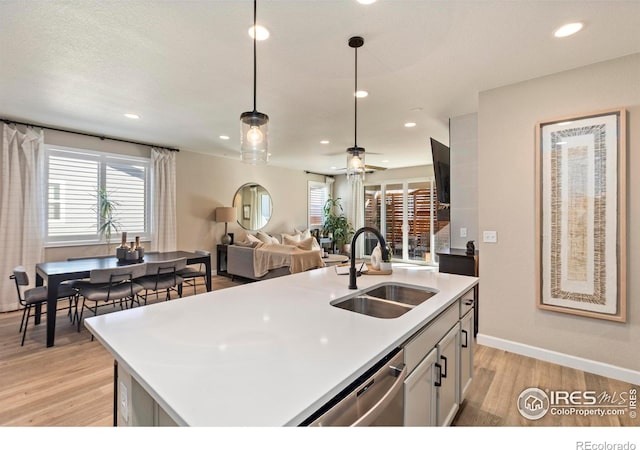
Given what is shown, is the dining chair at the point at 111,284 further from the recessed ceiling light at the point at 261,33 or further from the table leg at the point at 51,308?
the recessed ceiling light at the point at 261,33

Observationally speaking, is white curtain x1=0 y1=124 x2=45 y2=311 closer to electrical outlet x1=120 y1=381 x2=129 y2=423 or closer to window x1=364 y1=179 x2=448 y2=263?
electrical outlet x1=120 y1=381 x2=129 y2=423

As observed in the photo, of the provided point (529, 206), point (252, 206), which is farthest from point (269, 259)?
point (529, 206)

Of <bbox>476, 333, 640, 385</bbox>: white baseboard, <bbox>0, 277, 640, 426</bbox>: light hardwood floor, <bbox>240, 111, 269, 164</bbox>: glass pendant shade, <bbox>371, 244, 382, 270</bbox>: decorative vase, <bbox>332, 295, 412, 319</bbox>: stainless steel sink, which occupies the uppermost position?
<bbox>240, 111, 269, 164</bbox>: glass pendant shade

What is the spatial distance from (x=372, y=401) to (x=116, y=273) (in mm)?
3160

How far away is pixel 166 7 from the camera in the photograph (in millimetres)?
1811

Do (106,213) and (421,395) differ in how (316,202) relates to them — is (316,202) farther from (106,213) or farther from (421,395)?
(421,395)

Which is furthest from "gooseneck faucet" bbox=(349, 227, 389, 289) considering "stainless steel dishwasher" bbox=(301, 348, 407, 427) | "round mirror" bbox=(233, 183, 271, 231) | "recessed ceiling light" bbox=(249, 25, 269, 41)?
"round mirror" bbox=(233, 183, 271, 231)

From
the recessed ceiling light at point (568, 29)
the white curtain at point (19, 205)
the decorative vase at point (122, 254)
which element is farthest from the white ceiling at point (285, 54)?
the decorative vase at point (122, 254)

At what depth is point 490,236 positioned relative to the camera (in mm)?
2920

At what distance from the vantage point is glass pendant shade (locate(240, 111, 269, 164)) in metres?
1.67

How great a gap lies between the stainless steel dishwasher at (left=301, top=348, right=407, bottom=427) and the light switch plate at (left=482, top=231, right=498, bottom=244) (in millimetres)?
2246

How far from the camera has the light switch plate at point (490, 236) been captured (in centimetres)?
289

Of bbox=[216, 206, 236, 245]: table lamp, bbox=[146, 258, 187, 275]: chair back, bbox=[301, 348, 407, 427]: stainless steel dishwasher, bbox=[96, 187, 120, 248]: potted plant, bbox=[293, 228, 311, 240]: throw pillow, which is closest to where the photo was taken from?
bbox=[301, 348, 407, 427]: stainless steel dishwasher
